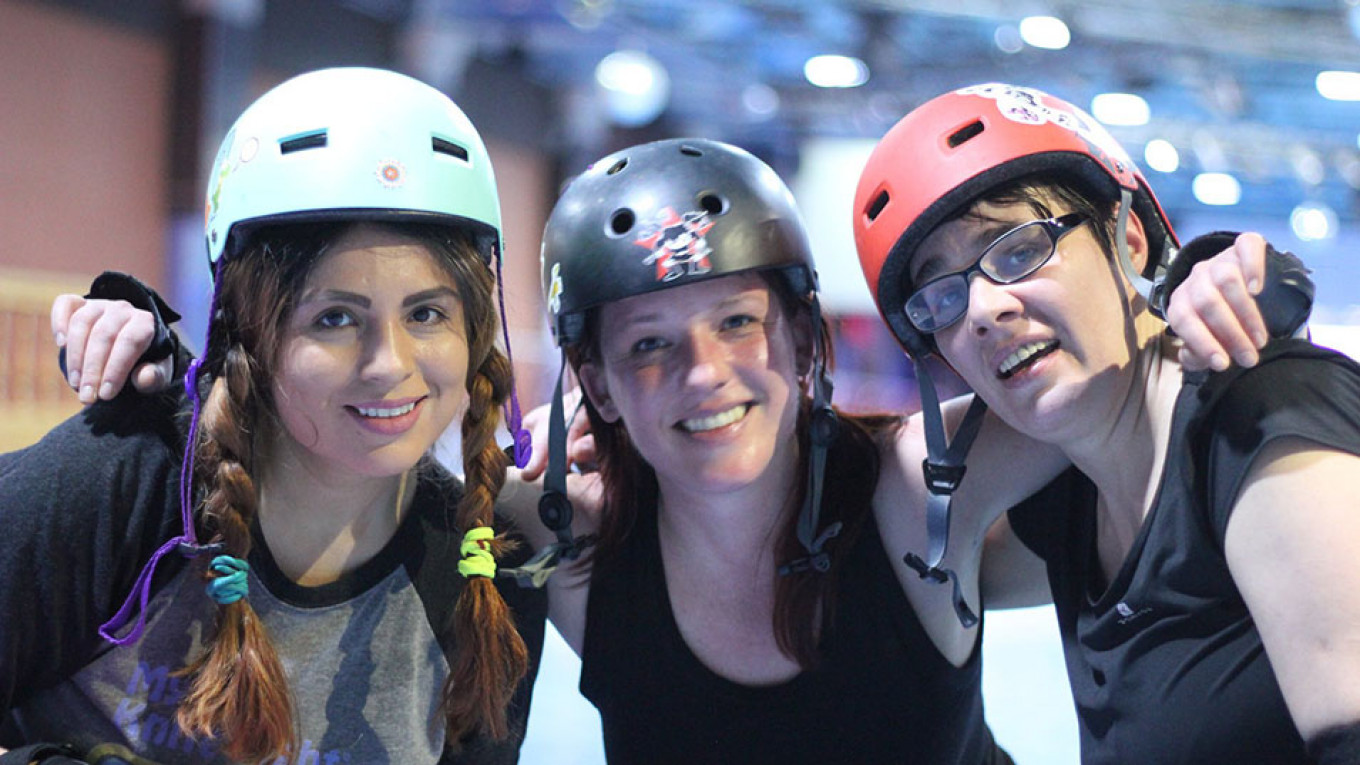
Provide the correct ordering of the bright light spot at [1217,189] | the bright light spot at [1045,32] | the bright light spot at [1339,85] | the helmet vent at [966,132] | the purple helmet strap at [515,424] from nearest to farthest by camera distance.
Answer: the helmet vent at [966,132], the purple helmet strap at [515,424], the bright light spot at [1045,32], the bright light spot at [1339,85], the bright light spot at [1217,189]

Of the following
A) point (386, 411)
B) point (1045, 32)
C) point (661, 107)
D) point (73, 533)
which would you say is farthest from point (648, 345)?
point (661, 107)

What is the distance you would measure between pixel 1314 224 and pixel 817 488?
21.0 metres

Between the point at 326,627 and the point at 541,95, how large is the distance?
47.4 ft

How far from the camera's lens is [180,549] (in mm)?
1823

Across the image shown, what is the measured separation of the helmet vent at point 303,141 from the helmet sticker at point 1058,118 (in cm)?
117

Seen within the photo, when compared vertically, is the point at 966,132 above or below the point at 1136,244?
above

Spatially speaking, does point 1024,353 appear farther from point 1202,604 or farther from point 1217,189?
point 1217,189

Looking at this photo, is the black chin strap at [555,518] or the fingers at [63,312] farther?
the black chin strap at [555,518]

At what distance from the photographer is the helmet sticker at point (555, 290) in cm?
230

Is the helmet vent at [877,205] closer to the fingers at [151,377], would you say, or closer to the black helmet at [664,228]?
the black helmet at [664,228]

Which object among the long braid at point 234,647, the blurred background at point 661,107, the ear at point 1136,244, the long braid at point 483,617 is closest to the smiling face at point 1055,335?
the ear at point 1136,244

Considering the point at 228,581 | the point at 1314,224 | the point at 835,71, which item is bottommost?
the point at 228,581

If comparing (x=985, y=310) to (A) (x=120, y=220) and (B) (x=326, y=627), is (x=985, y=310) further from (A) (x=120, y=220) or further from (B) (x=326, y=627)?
(A) (x=120, y=220)

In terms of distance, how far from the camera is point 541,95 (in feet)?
51.6
